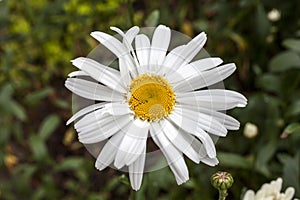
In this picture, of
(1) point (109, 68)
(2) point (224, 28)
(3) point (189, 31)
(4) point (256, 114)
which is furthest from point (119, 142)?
(3) point (189, 31)

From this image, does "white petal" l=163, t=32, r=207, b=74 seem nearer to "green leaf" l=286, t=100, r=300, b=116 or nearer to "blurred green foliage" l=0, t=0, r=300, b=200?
"blurred green foliage" l=0, t=0, r=300, b=200

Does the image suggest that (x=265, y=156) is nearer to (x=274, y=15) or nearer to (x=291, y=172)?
(x=291, y=172)

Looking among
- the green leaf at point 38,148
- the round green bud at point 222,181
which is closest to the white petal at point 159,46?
the round green bud at point 222,181

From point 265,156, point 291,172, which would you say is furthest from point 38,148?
point 291,172

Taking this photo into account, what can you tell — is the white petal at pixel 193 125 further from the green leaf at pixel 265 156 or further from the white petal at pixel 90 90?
the green leaf at pixel 265 156

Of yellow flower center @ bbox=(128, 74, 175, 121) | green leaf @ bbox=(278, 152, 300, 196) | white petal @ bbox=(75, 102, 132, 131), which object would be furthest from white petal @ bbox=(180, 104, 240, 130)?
green leaf @ bbox=(278, 152, 300, 196)

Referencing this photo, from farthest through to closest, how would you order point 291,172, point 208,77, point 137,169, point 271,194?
point 291,172 → point 271,194 → point 208,77 → point 137,169
